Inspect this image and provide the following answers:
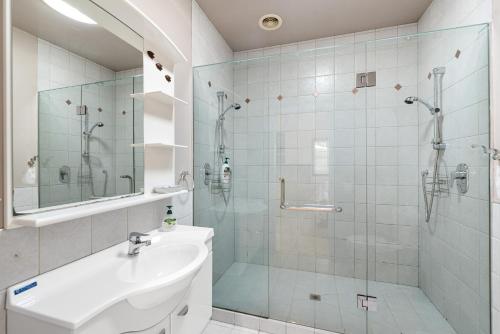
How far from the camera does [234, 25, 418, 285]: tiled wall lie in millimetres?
1947

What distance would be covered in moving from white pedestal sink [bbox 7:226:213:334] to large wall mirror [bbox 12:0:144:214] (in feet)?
0.87

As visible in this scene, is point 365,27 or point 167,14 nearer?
point 167,14

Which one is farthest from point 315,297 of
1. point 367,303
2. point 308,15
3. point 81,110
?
point 308,15

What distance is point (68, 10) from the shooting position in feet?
3.04

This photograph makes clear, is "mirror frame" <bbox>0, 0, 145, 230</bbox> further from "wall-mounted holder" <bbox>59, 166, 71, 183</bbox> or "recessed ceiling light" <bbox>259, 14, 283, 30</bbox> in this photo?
"recessed ceiling light" <bbox>259, 14, 283, 30</bbox>

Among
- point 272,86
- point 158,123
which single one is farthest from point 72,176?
point 272,86

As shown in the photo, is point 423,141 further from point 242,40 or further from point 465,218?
point 242,40

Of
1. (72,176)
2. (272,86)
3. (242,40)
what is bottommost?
(72,176)

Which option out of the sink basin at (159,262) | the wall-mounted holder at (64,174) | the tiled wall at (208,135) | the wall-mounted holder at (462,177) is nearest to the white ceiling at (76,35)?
the wall-mounted holder at (64,174)

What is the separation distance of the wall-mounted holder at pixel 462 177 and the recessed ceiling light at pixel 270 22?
1.99 metres

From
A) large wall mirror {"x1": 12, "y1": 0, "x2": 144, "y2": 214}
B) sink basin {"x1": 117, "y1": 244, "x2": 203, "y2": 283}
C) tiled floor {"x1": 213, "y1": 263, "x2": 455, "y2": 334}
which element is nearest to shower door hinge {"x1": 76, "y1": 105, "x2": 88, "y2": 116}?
large wall mirror {"x1": 12, "y1": 0, "x2": 144, "y2": 214}

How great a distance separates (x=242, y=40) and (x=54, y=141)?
228 centimetres

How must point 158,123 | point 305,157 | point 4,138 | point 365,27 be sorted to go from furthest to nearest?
point 365,27, point 305,157, point 158,123, point 4,138

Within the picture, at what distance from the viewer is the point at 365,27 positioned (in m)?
2.33
